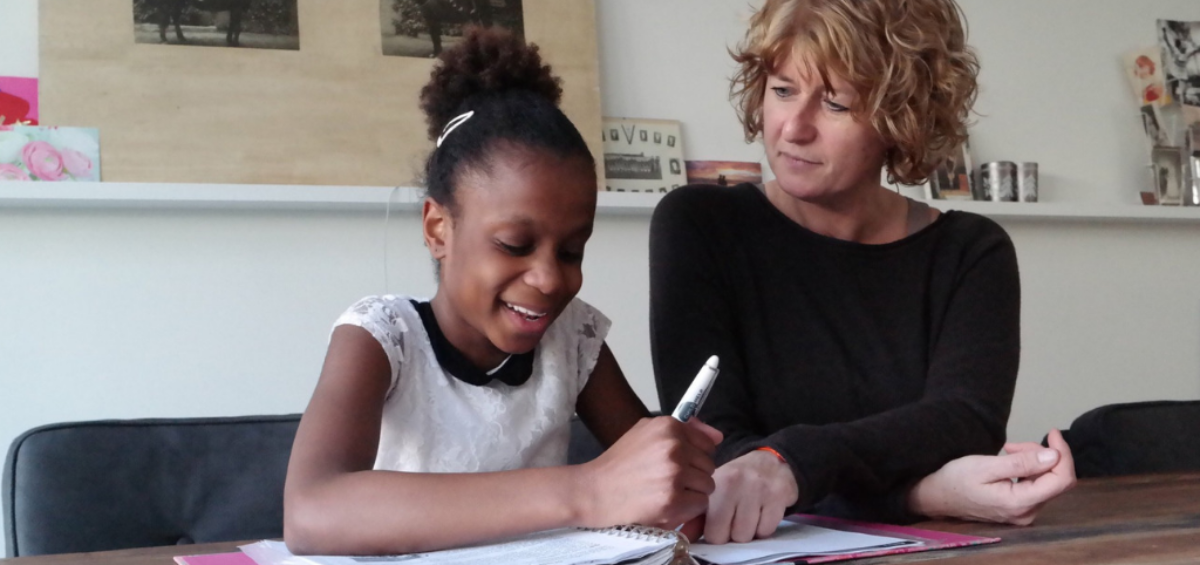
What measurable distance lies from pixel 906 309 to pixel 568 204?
526 mm

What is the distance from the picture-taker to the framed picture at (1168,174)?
284 cm

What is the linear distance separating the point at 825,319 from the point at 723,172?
114 cm

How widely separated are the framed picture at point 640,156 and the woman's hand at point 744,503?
1393 mm

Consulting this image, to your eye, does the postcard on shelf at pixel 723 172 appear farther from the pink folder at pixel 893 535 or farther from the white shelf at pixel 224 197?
the pink folder at pixel 893 535

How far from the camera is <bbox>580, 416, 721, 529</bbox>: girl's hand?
82 centimetres

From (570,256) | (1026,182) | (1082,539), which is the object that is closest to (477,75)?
(570,256)

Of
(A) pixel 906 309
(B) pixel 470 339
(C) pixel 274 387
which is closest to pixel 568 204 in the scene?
(B) pixel 470 339

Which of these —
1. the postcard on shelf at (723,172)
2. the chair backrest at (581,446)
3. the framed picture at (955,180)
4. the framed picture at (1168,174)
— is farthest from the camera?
the framed picture at (1168,174)

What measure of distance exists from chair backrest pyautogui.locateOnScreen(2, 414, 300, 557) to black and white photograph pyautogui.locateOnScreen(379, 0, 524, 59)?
3.08ft

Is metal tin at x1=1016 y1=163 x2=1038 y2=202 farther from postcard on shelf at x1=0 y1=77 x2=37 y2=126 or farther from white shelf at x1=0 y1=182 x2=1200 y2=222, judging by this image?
postcard on shelf at x1=0 y1=77 x2=37 y2=126

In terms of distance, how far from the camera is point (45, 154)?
184cm

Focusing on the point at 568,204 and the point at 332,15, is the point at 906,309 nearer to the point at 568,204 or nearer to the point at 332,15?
the point at 568,204

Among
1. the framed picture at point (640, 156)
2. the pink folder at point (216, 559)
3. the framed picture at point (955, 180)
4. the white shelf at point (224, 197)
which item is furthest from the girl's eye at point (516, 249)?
the framed picture at point (955, 180)

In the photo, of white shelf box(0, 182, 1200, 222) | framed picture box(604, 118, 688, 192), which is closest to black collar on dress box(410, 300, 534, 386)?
white shelf box(0, 182, 1200, 222)
